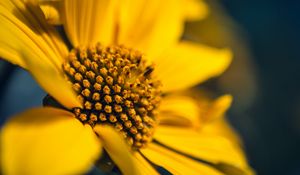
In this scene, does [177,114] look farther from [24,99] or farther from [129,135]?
[24,99]

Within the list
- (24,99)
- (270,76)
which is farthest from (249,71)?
(24,99)

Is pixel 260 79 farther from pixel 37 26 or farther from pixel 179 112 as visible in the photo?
pixel 37 26

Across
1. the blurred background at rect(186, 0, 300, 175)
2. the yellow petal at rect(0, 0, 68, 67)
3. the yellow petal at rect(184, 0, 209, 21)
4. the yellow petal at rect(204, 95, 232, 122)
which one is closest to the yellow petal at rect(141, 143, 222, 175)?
the yellow petal at rect(204, 95, 232, 122)

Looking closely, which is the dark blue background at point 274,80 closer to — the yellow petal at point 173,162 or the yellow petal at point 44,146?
the yellow petal at point 173,162

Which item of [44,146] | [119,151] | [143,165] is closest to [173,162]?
[143,165]

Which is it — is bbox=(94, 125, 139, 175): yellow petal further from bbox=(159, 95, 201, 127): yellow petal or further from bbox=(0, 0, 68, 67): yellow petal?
bbox=(159, 95, 201, 127): yellow petal

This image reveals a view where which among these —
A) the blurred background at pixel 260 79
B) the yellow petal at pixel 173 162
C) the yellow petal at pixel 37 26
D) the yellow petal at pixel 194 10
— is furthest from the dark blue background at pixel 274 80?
the yellow petal at pixel 37 26
